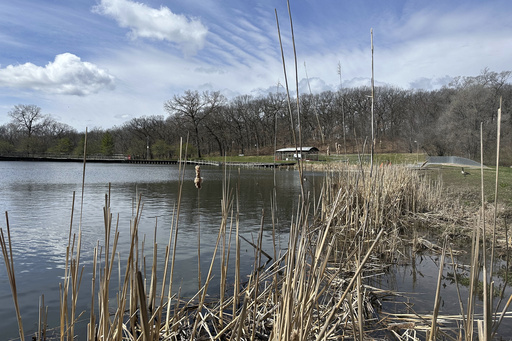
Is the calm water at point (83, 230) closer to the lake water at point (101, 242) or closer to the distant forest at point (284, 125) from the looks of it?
the lake water at point (101, 242)

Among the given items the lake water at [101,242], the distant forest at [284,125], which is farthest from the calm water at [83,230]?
the distant forest at [284,125]

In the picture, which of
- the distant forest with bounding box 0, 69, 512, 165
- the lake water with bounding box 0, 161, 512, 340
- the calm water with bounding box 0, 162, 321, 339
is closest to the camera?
the lake water with bounding box 0, 161, 512, 340

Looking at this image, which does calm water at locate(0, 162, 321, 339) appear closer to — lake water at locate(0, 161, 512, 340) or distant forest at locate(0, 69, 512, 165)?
lake water at locate(0, 161, 512, 340)

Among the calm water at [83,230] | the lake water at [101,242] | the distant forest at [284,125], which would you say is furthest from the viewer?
the distant forest at [284,125]

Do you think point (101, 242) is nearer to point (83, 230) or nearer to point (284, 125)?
point (83, 230)

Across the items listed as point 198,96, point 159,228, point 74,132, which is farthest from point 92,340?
point 74,132

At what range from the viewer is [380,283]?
5027mm

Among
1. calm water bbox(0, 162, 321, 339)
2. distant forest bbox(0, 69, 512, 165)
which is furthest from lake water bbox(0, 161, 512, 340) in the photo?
distant forest bbox(0, 69, 512, 165)

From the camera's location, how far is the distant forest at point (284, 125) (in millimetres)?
38406

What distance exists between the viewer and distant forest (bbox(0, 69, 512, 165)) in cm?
3841

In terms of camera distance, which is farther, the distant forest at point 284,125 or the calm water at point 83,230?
the distant forest at point 284,125

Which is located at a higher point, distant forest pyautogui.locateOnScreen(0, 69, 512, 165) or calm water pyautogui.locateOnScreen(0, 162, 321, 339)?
distant forest pyautogui.locateOnScreen(0, 69, 512, 165)

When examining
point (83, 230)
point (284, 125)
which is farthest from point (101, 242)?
point (284, 125)

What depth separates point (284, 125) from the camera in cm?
5844
